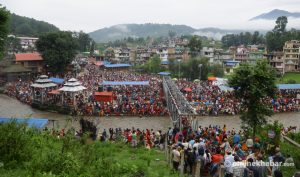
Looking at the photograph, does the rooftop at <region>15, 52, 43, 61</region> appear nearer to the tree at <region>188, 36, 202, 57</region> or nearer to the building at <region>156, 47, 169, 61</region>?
the tree at <region>188, 36, 202, 57</region>

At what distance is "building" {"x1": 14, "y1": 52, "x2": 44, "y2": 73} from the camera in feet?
158

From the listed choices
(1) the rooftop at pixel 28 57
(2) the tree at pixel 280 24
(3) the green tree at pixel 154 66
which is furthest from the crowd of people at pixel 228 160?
(2) the tree at pixel 280 24

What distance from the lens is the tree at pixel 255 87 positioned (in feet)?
44.2

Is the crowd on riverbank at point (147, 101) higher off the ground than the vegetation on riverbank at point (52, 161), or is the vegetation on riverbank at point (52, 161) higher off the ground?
the vegetation on riverbank at point (52, 161)

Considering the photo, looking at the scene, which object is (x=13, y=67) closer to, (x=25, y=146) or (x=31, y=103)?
(x=31, y=103)

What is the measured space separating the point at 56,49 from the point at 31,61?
7.51 meters

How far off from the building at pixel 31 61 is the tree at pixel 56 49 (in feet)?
16.0

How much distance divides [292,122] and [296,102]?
607 centimetres

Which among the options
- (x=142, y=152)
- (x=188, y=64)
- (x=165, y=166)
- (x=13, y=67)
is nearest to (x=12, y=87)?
(x=13, y=67)

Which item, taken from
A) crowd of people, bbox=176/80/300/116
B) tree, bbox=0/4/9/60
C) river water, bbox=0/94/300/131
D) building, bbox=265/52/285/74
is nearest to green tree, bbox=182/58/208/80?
crowd of people, bbox=176/80/300/116

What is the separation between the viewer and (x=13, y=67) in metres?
45.4

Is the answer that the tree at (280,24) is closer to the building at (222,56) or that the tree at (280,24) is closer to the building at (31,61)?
the building at (222,56)

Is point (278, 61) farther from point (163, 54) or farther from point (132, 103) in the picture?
point (132, 103)

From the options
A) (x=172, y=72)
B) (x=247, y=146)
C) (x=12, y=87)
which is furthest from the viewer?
(x=172, y=72)
